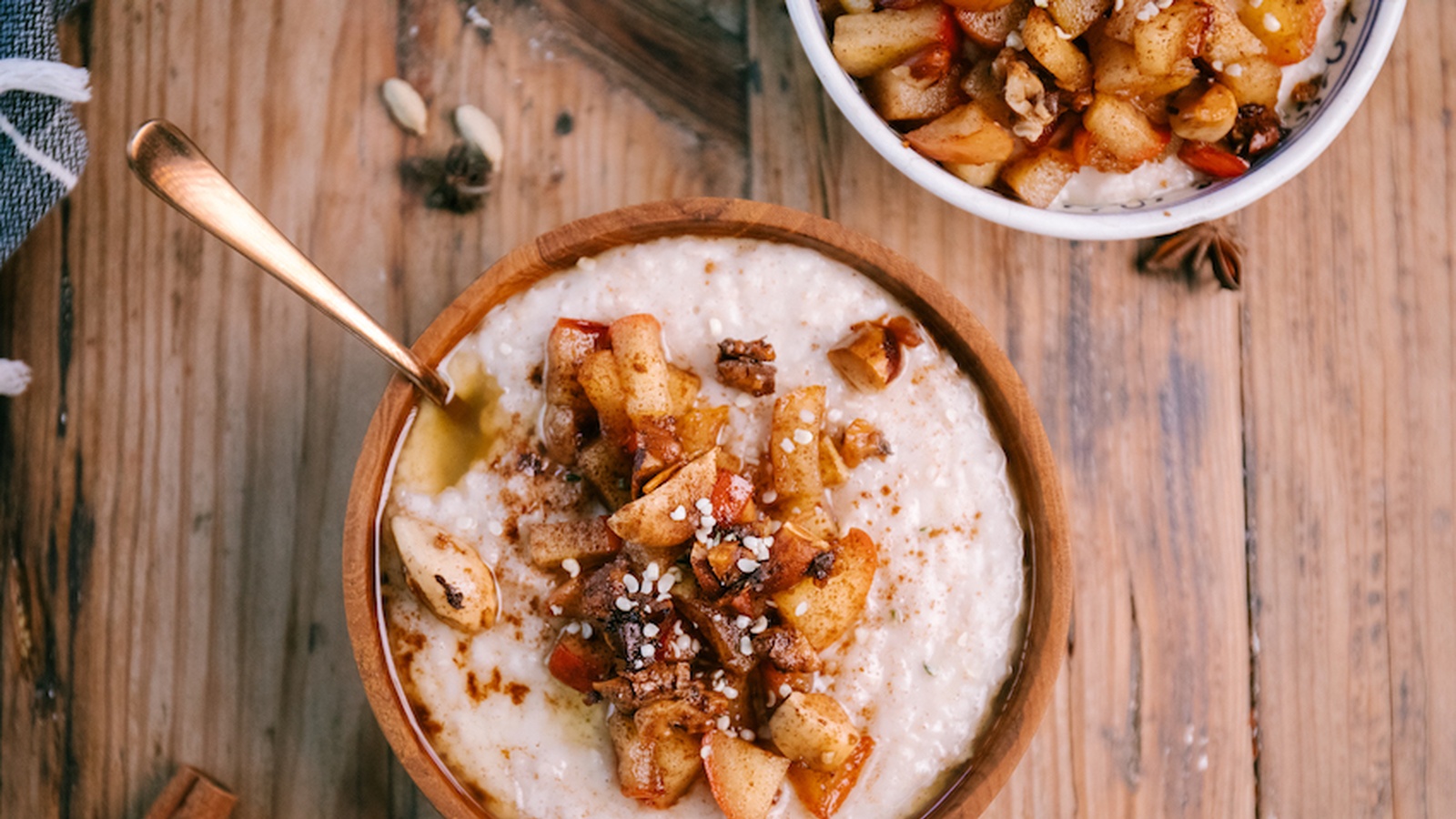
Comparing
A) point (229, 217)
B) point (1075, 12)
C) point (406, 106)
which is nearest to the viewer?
point (229, 217)

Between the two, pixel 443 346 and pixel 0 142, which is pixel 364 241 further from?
pixel 0 142

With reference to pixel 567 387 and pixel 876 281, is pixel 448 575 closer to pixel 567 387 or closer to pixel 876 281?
pixel 567 387

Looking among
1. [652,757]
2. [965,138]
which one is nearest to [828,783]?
[652,757]

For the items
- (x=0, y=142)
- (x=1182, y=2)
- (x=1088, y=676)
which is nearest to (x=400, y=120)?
(x=0, y=142)

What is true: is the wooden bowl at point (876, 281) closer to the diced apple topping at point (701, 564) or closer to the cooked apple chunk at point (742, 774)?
the diced apple topping at point (701, 564)

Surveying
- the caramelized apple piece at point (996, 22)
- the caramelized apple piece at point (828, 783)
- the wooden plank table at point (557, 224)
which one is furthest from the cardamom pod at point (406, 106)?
the caramelized apple piece at point (828, 783)

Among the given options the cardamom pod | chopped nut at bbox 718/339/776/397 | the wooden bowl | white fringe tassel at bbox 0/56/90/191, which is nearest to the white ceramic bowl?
the wooden bowl
